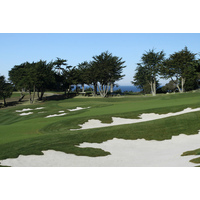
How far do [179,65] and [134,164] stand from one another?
6606 centimetres

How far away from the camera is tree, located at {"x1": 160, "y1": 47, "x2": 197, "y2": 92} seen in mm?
73537

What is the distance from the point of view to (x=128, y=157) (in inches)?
671

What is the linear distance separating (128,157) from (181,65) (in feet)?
211

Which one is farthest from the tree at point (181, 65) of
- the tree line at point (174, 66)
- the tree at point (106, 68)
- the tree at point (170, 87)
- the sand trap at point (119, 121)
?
the sand trap at point (119, 121)

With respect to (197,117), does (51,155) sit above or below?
below

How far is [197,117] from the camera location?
2498 centimetres

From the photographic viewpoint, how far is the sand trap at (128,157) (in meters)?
15.4

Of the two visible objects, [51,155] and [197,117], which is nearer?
[51,155]

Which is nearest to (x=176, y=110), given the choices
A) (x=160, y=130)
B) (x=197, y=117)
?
(x=197, y=117)

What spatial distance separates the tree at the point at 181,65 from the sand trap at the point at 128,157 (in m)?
57.0

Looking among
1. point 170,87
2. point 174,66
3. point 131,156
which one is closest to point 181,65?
point 174,66

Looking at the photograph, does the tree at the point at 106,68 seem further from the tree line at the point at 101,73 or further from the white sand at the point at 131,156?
the white sand at the point at 131,156
